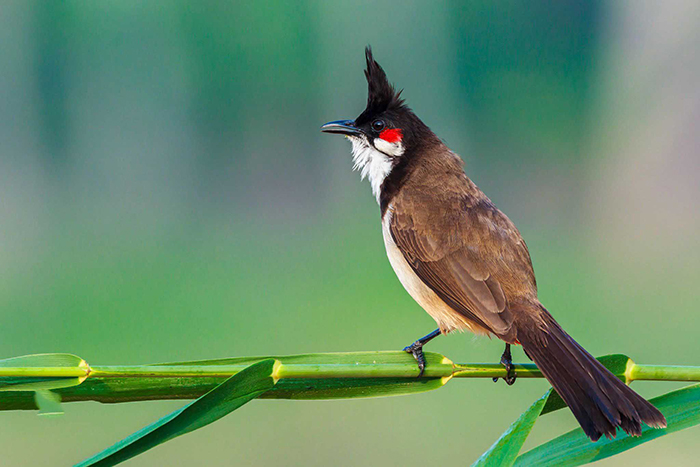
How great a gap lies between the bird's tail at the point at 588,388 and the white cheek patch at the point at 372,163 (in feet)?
2.38

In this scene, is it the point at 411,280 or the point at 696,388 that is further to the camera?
the point at 411,280

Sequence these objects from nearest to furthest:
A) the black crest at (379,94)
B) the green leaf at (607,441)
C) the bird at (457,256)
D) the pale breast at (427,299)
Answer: the green leaf at (607,441) < the bird at (457,256) < the pale breast at (427,299) < the black crest at (379,94)

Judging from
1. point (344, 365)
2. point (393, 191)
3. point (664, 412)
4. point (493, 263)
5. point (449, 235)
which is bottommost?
point (664, 412)

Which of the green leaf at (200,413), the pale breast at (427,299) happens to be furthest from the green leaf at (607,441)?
the pale breast at (427,299)

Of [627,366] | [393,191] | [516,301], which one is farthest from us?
[393,191]

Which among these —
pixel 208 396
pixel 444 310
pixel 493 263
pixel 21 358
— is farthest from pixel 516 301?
pixel 21 358

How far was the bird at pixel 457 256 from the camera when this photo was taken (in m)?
1.09

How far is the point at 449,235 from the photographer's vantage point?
5.31ft

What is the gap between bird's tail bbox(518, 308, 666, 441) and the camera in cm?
94

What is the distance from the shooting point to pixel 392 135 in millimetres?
1897

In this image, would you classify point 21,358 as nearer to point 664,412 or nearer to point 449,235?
point 664,412

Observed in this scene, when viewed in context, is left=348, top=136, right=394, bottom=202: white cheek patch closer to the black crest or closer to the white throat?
the white throat

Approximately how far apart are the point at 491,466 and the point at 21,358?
62cm

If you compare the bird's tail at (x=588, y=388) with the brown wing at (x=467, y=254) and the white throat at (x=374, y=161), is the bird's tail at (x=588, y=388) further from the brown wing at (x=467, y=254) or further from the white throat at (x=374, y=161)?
the white throat at (x=374, y=161)
